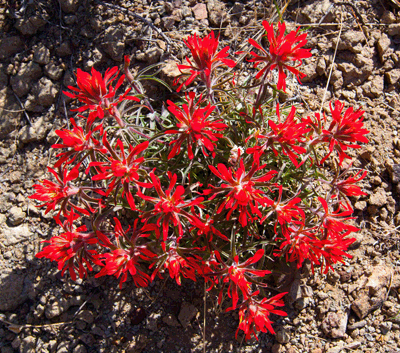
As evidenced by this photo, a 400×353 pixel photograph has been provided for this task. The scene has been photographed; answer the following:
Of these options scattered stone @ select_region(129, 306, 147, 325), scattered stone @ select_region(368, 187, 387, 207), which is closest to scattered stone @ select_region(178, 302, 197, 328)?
scattered stone @ select_region(129, 306, 147, 325)

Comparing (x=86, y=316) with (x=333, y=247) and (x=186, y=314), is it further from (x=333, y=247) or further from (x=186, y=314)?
(x=333, y=247)

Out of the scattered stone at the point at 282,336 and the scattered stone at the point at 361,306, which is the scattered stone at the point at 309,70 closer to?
the scattered stone at the point at 361,306

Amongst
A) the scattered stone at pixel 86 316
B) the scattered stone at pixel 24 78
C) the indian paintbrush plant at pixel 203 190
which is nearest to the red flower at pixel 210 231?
the indian paintbrush plant at pixel 203 190

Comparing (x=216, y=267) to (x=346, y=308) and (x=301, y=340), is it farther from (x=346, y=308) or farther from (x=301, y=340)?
(x=346, y=308)

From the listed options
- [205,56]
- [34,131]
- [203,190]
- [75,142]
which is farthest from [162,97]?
[203,190]

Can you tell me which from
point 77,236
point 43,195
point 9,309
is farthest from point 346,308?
point 9,309
